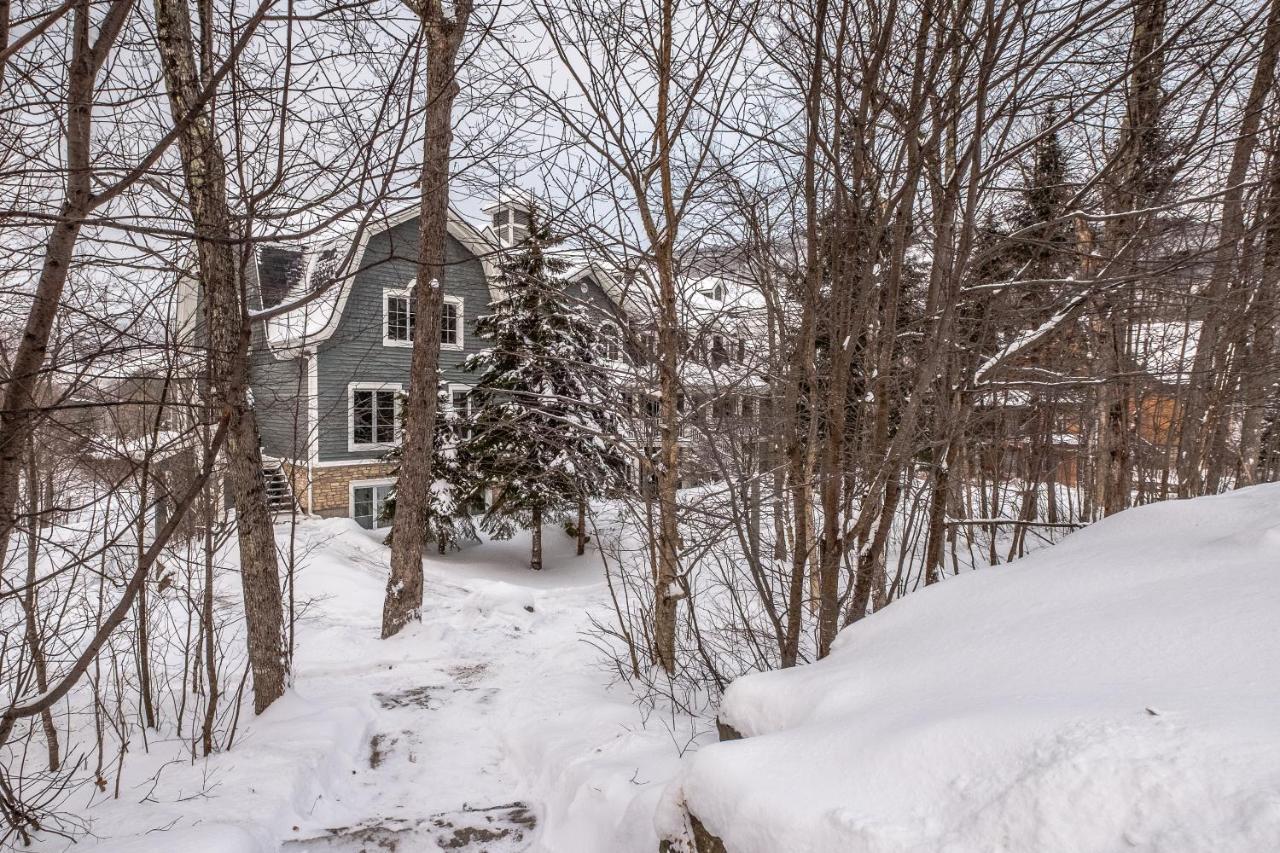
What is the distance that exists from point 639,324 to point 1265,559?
4054 millimetres

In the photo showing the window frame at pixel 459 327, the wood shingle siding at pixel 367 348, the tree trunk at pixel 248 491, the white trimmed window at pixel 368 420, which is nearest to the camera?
the tree trunk at pixel 248 491

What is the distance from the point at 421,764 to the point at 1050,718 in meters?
4.20

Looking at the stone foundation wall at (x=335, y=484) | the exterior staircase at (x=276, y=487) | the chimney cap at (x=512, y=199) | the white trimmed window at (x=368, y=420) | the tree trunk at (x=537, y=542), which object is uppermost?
the chimney cap at (x=512, y=199)

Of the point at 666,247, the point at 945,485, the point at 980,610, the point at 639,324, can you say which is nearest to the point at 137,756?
the point at 639,324

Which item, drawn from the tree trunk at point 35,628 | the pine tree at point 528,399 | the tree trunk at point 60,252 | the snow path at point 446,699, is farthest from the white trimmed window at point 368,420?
the tree trunk at point 60,252

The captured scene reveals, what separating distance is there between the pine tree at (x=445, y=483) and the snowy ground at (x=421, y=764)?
18.4 feet

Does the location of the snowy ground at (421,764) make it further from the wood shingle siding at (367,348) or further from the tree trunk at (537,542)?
the wood shingle siding at (367,348)

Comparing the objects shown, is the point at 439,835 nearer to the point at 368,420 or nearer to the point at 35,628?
the point at 35,628

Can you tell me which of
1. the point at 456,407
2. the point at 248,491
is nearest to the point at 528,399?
the point at 456,407

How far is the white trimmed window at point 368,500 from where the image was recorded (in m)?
16.2

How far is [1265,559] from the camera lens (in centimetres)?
214

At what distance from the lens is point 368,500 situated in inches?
651

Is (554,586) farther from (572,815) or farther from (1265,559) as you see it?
(1265,559)

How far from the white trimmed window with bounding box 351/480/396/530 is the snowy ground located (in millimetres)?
8905
